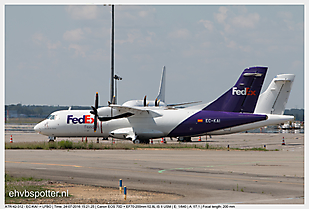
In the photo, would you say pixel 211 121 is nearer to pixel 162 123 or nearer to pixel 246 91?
pixel 246 91

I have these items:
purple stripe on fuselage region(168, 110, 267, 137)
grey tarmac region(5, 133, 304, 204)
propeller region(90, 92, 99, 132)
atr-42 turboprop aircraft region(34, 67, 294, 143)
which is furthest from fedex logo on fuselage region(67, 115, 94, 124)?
grey tarmac region(5, 133, 304, 204)

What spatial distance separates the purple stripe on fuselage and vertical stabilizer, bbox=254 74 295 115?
340 centimetres

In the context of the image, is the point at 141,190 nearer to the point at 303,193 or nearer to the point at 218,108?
the point at 303,193

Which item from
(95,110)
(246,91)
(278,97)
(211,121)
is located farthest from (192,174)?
(278,97)

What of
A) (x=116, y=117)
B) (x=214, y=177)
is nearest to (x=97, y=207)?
(x=214, y=177)

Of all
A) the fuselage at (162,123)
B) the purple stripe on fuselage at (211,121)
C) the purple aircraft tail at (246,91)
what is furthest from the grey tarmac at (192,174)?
the purple aircraft tail at (246,91)

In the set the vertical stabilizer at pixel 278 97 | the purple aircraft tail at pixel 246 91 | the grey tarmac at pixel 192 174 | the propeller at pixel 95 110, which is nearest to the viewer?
the grey tarmac at pixel 192 174

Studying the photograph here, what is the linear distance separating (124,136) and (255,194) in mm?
27363

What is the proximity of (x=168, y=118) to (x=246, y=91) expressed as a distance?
329 inches

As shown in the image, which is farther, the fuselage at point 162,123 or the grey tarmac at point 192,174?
the fuselage at point 162,123

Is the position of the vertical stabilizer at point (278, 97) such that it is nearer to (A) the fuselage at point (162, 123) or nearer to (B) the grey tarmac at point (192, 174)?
(A) the fuselage at point (162, 123)

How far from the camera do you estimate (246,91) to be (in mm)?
37438

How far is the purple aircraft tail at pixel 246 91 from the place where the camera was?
37.4 m

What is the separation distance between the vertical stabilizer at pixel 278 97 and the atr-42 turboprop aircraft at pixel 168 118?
246 cm
